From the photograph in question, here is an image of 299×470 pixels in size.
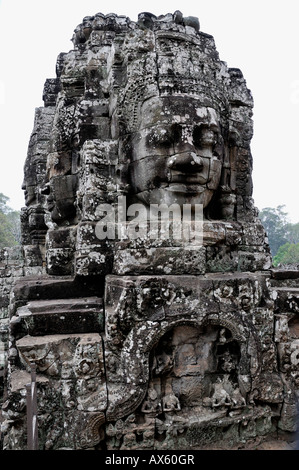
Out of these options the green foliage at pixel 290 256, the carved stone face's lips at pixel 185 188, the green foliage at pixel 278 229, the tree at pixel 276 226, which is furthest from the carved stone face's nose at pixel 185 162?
the tree at pixel 276 226

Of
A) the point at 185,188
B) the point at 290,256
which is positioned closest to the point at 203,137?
the point at 185,188

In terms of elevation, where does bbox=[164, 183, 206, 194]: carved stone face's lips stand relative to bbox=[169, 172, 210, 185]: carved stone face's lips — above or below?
below

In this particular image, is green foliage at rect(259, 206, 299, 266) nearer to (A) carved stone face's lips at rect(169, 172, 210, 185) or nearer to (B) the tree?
(B) the tree

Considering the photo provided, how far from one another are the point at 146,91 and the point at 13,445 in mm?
3550

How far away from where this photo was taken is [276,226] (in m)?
53.7

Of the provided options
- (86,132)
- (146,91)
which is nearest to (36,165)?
(86,132)

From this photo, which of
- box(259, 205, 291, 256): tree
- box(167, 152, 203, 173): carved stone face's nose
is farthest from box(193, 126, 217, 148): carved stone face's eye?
box(259, 205, 291, 256): tree

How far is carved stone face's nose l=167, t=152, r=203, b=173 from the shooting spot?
11.3ft

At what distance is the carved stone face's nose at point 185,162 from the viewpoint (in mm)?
3441

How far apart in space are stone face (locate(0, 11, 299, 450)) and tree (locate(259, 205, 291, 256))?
50.3 meters

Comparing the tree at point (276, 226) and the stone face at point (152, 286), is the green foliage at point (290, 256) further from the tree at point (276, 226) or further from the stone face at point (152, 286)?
the stone face at point (152, 286)

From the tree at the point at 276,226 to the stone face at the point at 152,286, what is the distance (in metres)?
50.3

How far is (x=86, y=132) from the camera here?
4070 mm

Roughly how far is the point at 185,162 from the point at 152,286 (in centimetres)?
126
